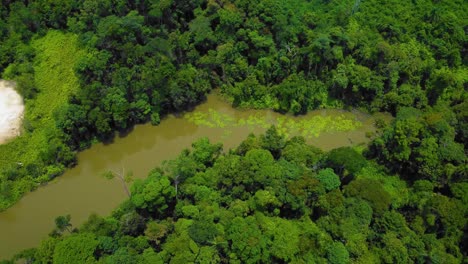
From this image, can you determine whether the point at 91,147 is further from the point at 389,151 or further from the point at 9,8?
the point at 389,151

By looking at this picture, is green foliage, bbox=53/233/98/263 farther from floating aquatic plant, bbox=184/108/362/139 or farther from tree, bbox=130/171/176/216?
floating aquatic plant, bbox=184/108/362/139

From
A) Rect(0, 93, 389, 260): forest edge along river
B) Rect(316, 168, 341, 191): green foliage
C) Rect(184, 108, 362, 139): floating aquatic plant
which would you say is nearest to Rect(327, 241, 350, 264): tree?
Rect(316, 168, 341, 191): green foliage

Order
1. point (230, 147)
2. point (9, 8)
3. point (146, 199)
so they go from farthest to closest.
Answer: point (9, 8) < point (230, 147) < point (146, 199)

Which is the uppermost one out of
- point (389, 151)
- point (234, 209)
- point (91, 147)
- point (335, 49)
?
point (335, 49)

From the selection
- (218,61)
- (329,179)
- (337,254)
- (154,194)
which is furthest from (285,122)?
(337,254)

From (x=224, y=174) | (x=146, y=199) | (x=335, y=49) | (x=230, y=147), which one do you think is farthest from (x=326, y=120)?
(x=146, y=199)

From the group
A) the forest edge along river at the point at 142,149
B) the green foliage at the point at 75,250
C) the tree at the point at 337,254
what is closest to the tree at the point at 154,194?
the green foliage at the point at 75,250
